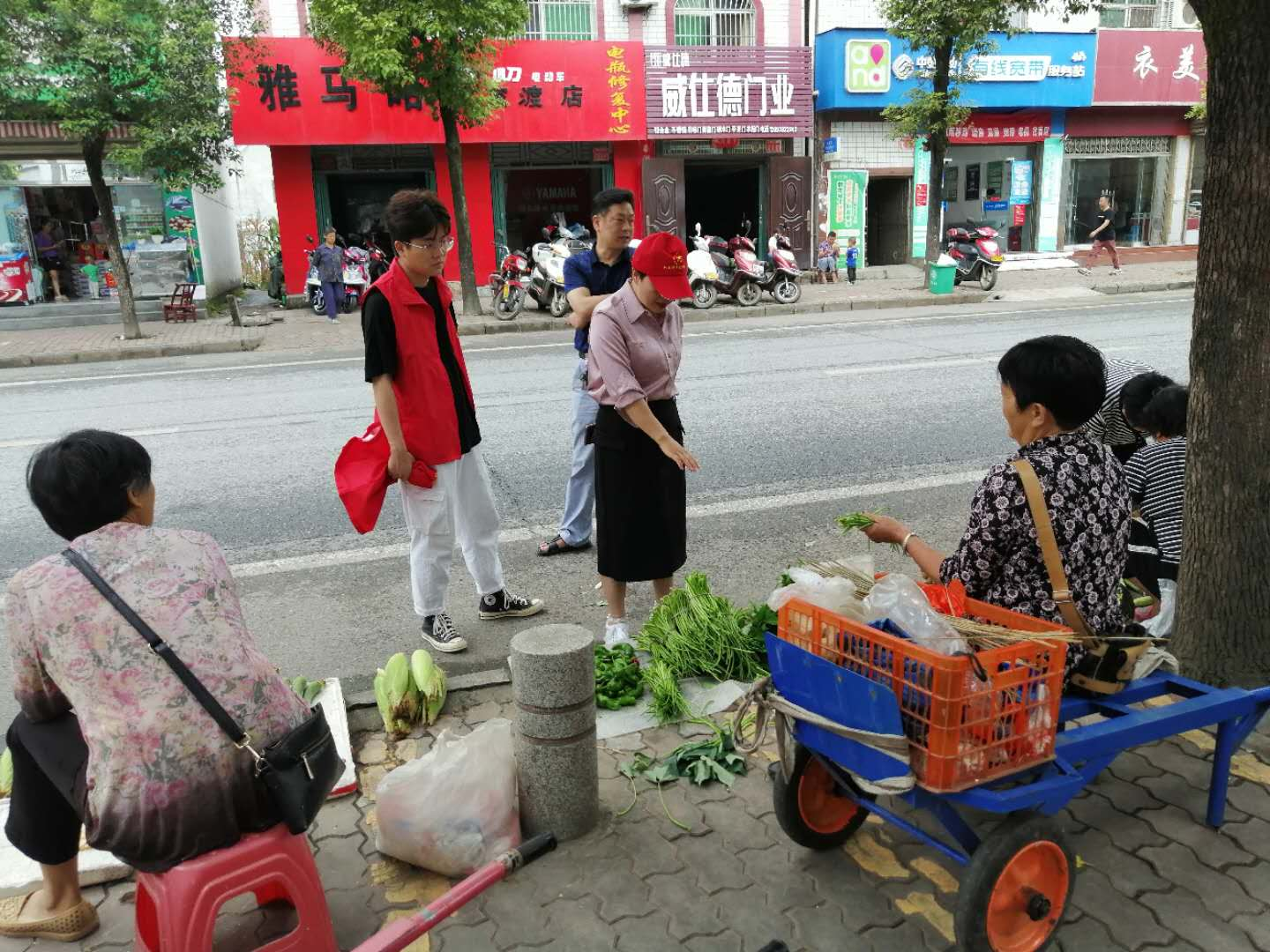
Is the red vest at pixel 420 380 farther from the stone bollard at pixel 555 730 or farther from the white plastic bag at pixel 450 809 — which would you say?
the white plastic bag at pixel 450 809

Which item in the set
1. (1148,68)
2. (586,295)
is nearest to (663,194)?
(1148,68)

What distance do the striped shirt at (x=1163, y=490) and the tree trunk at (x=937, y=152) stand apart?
14.7 m

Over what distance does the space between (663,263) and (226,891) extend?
7.75 feet

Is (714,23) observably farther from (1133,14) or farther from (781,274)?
(1133,14)

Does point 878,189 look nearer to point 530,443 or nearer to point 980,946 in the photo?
point 530,443

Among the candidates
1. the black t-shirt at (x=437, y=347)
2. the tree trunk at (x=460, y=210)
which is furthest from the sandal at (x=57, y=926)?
the tree trunk at (x=460, y=210)

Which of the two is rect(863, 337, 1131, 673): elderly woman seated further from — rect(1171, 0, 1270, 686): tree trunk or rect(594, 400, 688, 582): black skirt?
rect(594, 400, 688, 582): black skirt

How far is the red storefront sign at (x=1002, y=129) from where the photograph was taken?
21859 millimetres

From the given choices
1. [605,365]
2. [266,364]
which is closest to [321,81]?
[266,364]

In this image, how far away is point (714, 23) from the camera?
20.2m

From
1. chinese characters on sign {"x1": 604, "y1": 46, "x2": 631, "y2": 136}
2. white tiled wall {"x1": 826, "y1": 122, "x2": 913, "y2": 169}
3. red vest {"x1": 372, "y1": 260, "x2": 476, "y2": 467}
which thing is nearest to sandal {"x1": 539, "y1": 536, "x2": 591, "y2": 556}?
red vest {"x1": 372, "y1": 260, "x2": 476, "y2": 467}

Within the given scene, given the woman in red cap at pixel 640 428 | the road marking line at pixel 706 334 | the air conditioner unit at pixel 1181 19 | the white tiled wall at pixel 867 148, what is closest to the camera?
the woman in red cap at pixel 640 428

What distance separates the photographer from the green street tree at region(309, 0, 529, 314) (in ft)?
44.3

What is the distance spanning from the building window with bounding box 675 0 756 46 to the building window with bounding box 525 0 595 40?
1.86m
